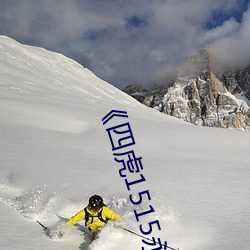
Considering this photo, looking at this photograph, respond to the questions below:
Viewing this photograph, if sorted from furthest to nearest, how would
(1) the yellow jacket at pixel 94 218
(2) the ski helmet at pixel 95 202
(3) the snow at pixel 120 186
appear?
(1) the yellow jacket at pixel 94 218
(2) the ski helmet at pixel 95 202
(3) the snow at pixel 120 186

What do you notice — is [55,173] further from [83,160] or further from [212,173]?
[212,173]

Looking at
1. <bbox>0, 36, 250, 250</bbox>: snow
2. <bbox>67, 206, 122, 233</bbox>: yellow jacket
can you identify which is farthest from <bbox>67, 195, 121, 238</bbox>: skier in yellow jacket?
<bbox>0, 36, 250, 250</bbox>: snow

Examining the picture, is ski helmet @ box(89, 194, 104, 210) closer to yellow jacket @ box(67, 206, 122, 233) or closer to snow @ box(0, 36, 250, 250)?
yellow jacket @ box(67, 206, 122, 233)

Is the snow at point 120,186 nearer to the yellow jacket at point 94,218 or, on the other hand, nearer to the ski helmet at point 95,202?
the yellow jacket at point 94,218

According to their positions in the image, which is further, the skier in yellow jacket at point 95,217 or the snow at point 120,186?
the skier in yellow jacket at point 95,217

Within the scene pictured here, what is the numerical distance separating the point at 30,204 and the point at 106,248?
7.45ft

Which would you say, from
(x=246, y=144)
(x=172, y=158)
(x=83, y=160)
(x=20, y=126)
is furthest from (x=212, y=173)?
(x=20, y=126)

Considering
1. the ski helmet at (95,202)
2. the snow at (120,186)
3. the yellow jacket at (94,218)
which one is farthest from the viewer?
the yellow jacket at (94,218)

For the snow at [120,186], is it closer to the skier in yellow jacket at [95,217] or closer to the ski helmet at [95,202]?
the skier in yellow jacket at [95,217]

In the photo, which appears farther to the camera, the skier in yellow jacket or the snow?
the skier in yellow jacket

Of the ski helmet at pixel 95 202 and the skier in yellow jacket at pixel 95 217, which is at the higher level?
the ski helmet at pixel 95 202

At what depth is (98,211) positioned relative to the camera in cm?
575

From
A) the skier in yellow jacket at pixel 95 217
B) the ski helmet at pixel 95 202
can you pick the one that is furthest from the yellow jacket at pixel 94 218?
the ski helmet at pixel 95 202

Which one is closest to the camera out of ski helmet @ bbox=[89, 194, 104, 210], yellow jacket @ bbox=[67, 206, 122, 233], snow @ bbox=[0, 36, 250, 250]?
snow @ bbox=[0, 36, 250, 250]
